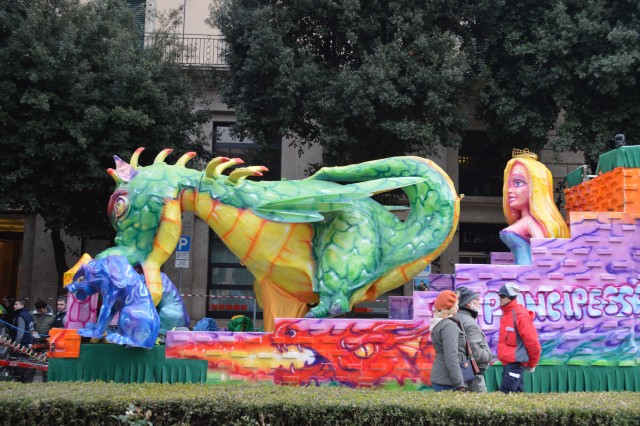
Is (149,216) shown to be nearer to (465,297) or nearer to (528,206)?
(465,297)

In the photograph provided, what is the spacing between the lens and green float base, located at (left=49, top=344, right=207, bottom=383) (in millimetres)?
8844

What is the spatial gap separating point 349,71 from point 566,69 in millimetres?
4796

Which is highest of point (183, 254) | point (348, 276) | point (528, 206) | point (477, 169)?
point (477, 169)

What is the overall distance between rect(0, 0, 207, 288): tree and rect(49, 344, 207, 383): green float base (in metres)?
6.80

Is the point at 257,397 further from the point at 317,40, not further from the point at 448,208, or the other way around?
the point at 317,40

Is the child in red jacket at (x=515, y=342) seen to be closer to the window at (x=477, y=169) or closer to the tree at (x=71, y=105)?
the tree at (x=71, y=105)

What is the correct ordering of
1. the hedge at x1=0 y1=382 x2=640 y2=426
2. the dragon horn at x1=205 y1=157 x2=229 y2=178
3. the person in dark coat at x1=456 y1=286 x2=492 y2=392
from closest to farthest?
the hedge at x1=0 y1=382 x2=640 y2=426
the person in dark coat at x1=456 y1=286 x2=492 y2=392
the dragon horn at x1=205 y1=157 x2=229 y2=178

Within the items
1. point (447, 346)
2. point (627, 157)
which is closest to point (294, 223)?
point (447, 346)

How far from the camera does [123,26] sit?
A: 16.9 metres

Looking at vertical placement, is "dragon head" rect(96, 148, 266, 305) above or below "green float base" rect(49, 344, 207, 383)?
above

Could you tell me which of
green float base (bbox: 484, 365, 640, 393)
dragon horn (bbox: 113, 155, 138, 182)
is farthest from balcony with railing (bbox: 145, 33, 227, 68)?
green float base (bbox: 484, 365, 640, 393)

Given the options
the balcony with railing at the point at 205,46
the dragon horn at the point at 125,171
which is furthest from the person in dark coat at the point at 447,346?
the balcony with railing at the point at 205,46

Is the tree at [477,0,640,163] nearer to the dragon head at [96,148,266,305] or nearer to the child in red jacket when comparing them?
the dragon head at [96,148,266,305]

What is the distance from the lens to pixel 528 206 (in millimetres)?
10406
